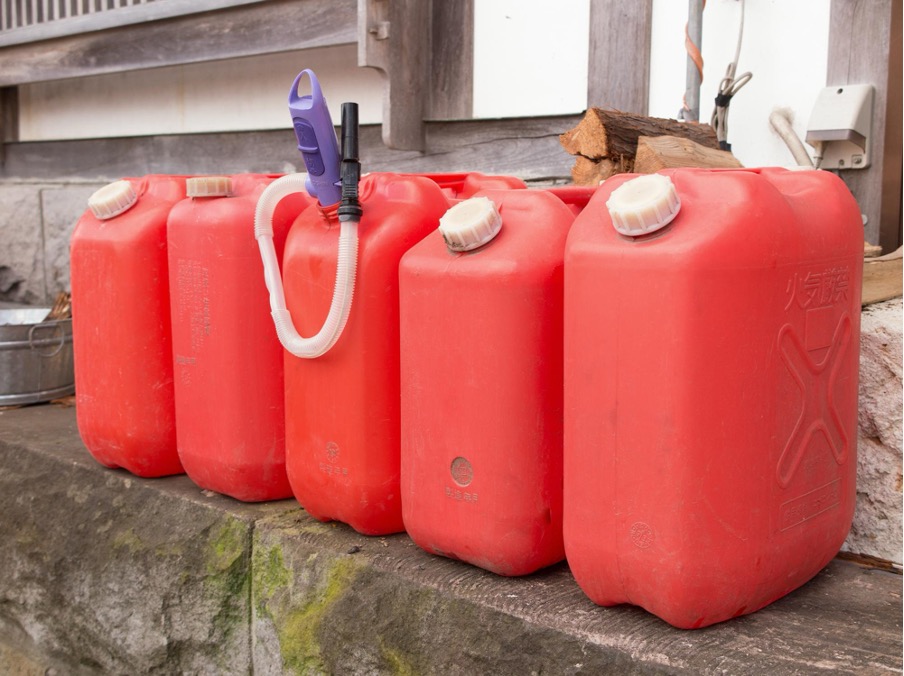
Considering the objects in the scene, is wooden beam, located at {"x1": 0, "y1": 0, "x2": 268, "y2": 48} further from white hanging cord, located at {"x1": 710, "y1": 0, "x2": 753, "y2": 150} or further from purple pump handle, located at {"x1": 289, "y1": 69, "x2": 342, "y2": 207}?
purple pump handle, located at {"x1": 289, "y1": 69, "x2": 342, "y2": 207}

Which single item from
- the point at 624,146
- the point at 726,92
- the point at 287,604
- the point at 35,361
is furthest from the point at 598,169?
the point at 35,361

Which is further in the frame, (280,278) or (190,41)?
(190,41)

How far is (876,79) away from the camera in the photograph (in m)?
2.04

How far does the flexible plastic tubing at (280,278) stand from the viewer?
1419 millimetres

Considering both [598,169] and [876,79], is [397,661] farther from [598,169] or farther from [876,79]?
[876,79]

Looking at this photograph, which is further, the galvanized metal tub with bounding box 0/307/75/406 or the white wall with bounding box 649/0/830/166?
the galvanized metal tub with bounding box 0/307/75/406

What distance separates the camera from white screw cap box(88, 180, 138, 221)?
73.0 inches

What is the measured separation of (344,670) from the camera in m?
1.47

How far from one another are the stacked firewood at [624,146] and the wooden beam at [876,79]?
0.36 m

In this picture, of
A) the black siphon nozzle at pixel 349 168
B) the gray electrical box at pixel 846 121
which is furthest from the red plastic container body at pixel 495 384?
the gray electrical box at pixel 846 121

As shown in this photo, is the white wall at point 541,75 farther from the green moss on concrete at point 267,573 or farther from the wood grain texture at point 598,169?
the green moss on concrete at point 267,573

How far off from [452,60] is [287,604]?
175cm

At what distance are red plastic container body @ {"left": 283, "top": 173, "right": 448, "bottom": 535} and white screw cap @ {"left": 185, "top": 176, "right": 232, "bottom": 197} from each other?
8.8 inches

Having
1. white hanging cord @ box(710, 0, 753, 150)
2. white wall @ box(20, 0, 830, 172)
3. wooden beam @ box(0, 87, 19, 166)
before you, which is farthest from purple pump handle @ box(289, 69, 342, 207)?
wooden beam @ box(0, 87, 19, 166)
